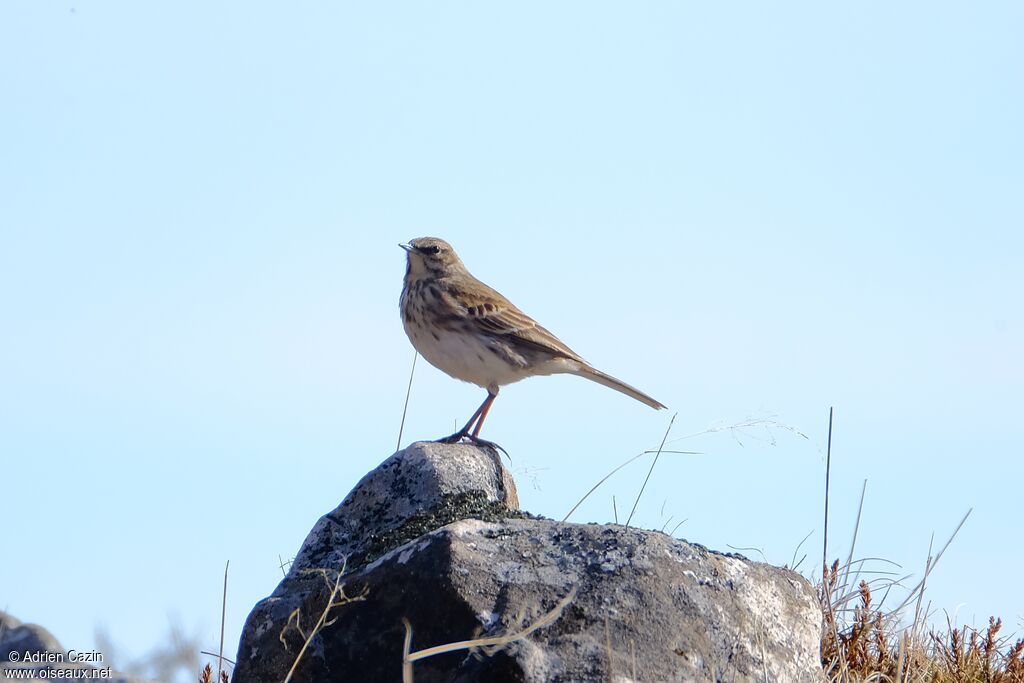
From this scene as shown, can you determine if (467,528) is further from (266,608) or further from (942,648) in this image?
(942,648)

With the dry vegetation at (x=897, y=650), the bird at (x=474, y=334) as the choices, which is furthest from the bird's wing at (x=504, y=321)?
the dry vegetation at (x=897, y=650)

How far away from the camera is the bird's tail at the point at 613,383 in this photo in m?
7.81

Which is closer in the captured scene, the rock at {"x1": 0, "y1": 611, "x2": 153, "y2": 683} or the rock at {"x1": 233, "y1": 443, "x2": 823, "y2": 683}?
the rock at {"x1": 233, "y1": 443, "x2": 823, "y2": 683}

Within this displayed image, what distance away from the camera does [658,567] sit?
11.3ft

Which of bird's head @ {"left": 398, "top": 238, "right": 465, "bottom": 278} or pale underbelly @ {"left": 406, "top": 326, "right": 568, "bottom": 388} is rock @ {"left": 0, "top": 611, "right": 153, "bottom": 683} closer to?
pale underbelly @ {"left": 406, "top": 326, "right": 568, "bottom": 388}

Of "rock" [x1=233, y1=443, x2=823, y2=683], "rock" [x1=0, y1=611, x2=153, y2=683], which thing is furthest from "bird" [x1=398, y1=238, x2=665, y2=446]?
"rock" [x1=233, y1=443, x2=823, y2=683]

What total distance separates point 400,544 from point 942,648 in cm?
279

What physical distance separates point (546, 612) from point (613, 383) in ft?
15.4

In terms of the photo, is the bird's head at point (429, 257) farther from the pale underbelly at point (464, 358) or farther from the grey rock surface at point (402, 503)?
the grey rock surface at point (402, 503)

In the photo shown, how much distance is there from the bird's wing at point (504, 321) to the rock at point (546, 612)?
3.48 meters

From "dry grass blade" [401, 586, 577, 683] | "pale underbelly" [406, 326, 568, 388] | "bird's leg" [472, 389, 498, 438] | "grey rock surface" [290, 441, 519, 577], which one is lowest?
"dry grass blade" [401, 586, 577, 683]

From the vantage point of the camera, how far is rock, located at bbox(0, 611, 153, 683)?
4434 mm

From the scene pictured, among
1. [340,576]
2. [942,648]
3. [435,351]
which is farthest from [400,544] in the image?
[435,351]

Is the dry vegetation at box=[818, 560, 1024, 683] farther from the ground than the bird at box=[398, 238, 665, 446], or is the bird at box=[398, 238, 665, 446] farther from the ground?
the bird at box=[398, 238, 665, 446]
